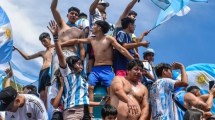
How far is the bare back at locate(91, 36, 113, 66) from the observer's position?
29.2ft

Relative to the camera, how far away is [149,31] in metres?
9.86

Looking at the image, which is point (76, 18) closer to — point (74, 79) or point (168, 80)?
point (74, 79)

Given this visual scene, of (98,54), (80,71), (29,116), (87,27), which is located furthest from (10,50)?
(29,116)

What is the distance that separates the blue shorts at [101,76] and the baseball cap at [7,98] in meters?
2.65

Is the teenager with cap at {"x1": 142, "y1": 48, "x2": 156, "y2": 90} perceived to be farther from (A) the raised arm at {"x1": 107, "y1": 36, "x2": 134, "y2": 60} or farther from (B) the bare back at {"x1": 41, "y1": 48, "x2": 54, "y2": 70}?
(B) the bare back at {"x1": 41, "y1": 48, "x2": 54, "y2": 70}

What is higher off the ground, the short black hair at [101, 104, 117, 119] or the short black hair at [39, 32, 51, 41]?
the short black hair at [39, 32, 51, 41]

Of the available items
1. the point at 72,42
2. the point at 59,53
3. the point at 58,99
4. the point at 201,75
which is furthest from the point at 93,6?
the point at 201,75

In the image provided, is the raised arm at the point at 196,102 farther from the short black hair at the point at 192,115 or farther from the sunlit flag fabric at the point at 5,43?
the sunlit flag fabric at the point at 5,43

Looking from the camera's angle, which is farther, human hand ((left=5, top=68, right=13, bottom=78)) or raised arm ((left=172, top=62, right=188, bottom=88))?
human hand ((left=5, top=68, right=13, bottom=78))

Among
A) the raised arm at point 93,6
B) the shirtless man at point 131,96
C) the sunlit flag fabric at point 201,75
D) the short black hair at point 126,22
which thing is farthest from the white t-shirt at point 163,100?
the sunlit flag fabric at point 201,75

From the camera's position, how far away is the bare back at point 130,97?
716cm

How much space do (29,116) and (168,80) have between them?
2221 mm

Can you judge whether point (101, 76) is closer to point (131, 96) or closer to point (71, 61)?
point (71, 61)

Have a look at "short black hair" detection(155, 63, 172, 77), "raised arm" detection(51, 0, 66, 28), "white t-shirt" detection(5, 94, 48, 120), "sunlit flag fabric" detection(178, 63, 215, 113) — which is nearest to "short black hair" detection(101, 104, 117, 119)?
"white t-shirt" detection(5, 94, 48, 120)
